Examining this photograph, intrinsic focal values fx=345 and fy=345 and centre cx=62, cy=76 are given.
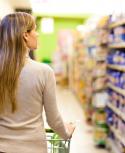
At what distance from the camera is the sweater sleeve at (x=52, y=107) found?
75.5 inches

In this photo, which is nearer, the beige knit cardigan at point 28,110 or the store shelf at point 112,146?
the beige knit cardigan at point 28,110

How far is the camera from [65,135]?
209 centimetres

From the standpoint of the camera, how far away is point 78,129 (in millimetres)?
6625

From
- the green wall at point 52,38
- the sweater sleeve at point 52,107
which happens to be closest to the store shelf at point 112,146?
the sweater sleeve at point 52,107

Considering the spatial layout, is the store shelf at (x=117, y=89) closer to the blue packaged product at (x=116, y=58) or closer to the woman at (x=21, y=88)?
the blue packaged product at (x=116, y=58)

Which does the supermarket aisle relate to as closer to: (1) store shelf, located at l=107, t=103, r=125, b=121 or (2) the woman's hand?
(2) the woman's hand

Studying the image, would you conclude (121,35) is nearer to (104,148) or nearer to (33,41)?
(104,148)

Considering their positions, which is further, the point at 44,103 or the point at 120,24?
the point at 120,24

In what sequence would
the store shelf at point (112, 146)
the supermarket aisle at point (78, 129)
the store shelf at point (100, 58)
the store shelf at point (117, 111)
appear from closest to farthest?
the store shelf at point (117, 111), the store shelf at point (112, 146), the supermarket aisle at point (78, 129), the store shelf at point (100, 58)

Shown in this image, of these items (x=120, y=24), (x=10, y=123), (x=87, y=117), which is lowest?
(x=87, y=117)

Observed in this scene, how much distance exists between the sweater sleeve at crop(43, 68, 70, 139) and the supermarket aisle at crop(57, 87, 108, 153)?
571mm

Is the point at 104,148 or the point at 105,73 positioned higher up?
the point at 105,73

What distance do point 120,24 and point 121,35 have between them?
25cm

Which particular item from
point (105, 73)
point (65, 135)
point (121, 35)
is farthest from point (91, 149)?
point (65, 135)
